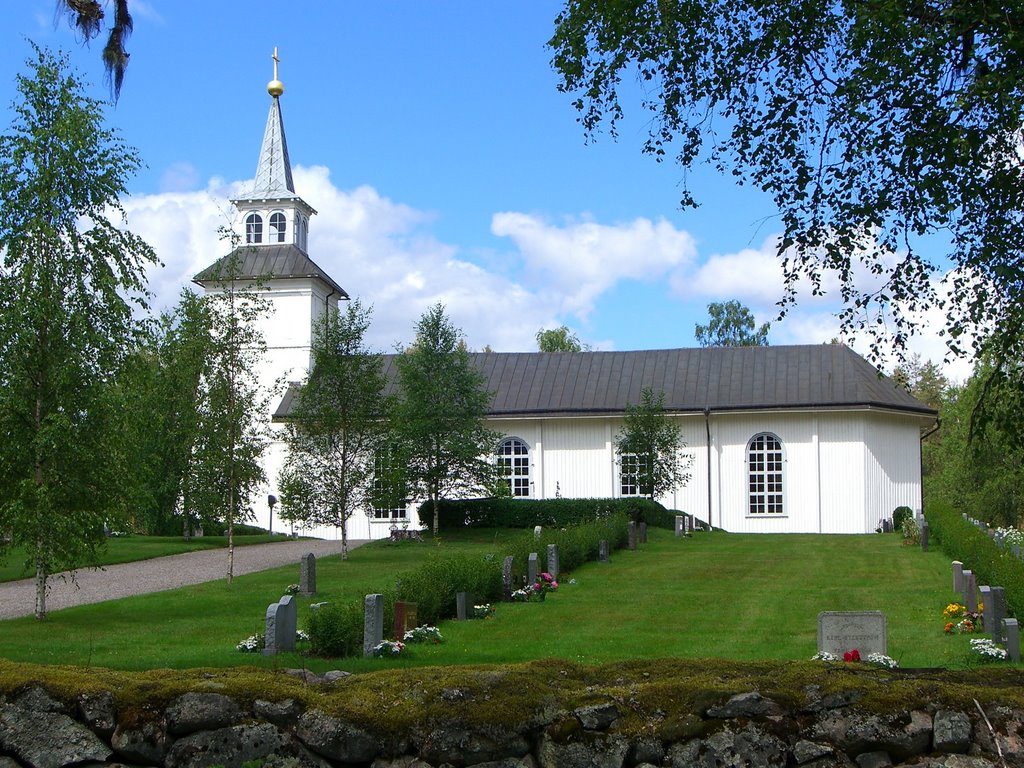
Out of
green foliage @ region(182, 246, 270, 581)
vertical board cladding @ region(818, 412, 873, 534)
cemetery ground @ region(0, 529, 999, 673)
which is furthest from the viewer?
vertical board cladding @ region(818, 412, 873, 534)

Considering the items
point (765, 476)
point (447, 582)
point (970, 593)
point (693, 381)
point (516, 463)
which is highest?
point (693, 381)

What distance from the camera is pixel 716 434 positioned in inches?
1623

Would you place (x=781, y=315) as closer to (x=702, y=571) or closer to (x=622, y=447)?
(x=702, y=571)

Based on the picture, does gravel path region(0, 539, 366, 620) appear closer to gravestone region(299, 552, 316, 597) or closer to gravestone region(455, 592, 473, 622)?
gravestone region(299, 552, 316, 597)

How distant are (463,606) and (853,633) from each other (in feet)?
21.2

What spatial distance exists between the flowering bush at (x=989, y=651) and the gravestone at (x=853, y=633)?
161 cm

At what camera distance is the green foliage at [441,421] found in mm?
33250

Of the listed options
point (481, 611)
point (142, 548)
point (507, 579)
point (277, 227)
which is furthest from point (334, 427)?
point (277, 227)

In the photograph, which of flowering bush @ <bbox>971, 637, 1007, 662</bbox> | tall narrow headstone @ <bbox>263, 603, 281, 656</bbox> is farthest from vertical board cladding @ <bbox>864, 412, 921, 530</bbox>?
tall narrow headstone @ <bbox>263, 603, 281, 656</bbox>

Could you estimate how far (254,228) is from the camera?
46.5 meters

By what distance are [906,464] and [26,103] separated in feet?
110

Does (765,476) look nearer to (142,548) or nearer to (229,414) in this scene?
(142,548)

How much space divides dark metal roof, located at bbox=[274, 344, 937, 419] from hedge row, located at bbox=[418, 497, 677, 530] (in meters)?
5.76

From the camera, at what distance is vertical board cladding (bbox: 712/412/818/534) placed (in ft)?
132
